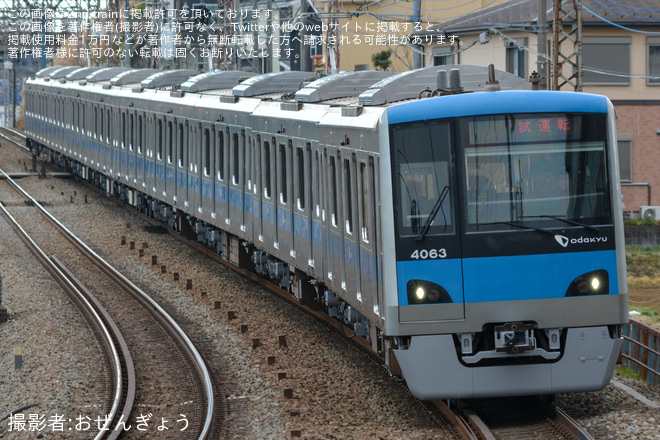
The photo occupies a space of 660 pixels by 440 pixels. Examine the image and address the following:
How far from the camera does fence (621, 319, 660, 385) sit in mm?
9891

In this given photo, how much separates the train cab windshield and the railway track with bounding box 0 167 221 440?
9.66 ft

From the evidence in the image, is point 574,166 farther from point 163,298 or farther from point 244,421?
point 163,298

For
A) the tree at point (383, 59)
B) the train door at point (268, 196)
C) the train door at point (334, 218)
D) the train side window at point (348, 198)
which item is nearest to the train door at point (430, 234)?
the train side window at point (348, 198)

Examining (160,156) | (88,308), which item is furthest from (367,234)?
(160,156)

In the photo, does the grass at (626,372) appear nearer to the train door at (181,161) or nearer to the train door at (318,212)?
the train door at (318,212)

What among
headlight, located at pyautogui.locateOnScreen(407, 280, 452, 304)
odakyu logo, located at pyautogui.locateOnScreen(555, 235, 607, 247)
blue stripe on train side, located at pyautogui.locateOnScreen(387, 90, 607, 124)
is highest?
blue stripe on train side, located at pyautogui.locateOnScreen(387, 90, 607, 124)

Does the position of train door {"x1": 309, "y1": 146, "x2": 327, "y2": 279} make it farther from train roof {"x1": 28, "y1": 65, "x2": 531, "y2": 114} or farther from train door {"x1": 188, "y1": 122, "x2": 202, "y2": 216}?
train door {"x1": 188, "y1": 122, "x2": 202, "y2": 216}

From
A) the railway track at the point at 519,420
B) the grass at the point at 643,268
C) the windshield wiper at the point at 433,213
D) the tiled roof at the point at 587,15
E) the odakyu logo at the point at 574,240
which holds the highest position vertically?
the tiled roof at the point at 587,15

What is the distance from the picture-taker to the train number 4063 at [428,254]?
8055 mm

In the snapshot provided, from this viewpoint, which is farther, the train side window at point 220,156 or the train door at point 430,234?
the train side window at point 220,156

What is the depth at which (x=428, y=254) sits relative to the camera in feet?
26.4

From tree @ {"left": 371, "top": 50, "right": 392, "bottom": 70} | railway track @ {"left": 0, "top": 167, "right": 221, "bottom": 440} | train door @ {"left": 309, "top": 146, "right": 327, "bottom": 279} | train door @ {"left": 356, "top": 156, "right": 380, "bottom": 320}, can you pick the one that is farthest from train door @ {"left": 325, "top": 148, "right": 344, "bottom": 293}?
tree @ {"left": 371, "top": 50, "right": 392, "bottom": 70}

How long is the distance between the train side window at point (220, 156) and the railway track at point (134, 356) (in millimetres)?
2163

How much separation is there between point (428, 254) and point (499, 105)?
1246mm
